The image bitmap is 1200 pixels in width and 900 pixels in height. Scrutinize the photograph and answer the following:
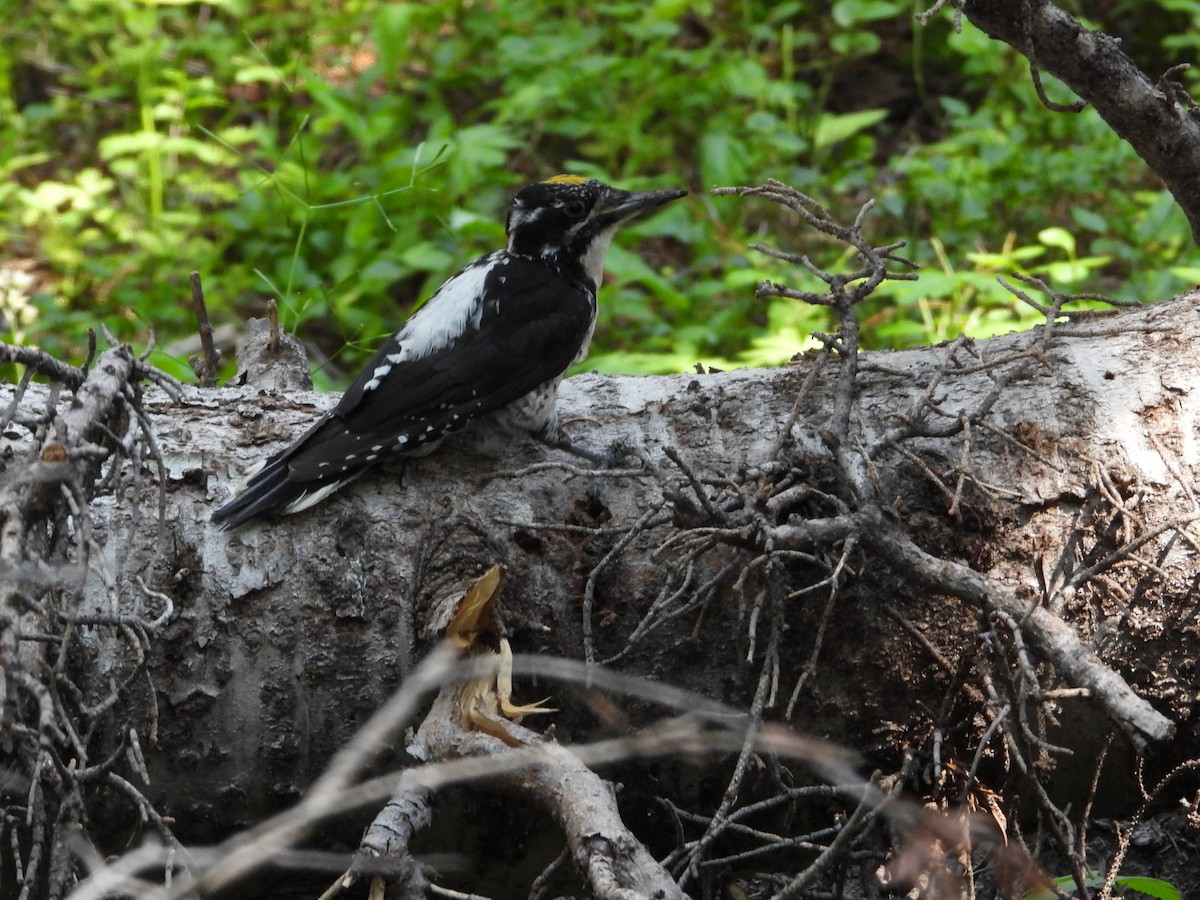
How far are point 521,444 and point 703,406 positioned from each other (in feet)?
1.37

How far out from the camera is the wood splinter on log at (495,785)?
185 centimetres

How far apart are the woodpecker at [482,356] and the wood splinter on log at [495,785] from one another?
44cm

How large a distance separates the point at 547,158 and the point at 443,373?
397 centimetres

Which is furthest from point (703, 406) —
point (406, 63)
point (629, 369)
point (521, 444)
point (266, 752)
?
point (406, 63)

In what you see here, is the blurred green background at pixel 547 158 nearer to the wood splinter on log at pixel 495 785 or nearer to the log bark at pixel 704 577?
the log bark at pixel 704 577

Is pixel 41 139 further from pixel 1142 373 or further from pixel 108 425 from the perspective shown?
pixel 1142 373

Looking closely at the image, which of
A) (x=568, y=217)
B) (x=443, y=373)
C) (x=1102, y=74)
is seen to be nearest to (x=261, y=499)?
(x=443, y=373)

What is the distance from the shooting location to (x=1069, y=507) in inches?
101

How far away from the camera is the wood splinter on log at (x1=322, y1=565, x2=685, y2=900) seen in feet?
6.07

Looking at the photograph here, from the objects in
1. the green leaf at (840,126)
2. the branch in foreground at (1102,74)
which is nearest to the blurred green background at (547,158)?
the green leaf at (840,126)

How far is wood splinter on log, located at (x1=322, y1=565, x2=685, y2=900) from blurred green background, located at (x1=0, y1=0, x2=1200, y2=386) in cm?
211

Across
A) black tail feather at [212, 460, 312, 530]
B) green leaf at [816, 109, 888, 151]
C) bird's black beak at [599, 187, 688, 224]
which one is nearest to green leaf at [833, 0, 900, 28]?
green leaf at [816, 109, 888, 151]

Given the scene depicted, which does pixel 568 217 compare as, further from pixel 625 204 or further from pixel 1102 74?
pixel 1102 74

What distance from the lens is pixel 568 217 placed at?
11.7ft
